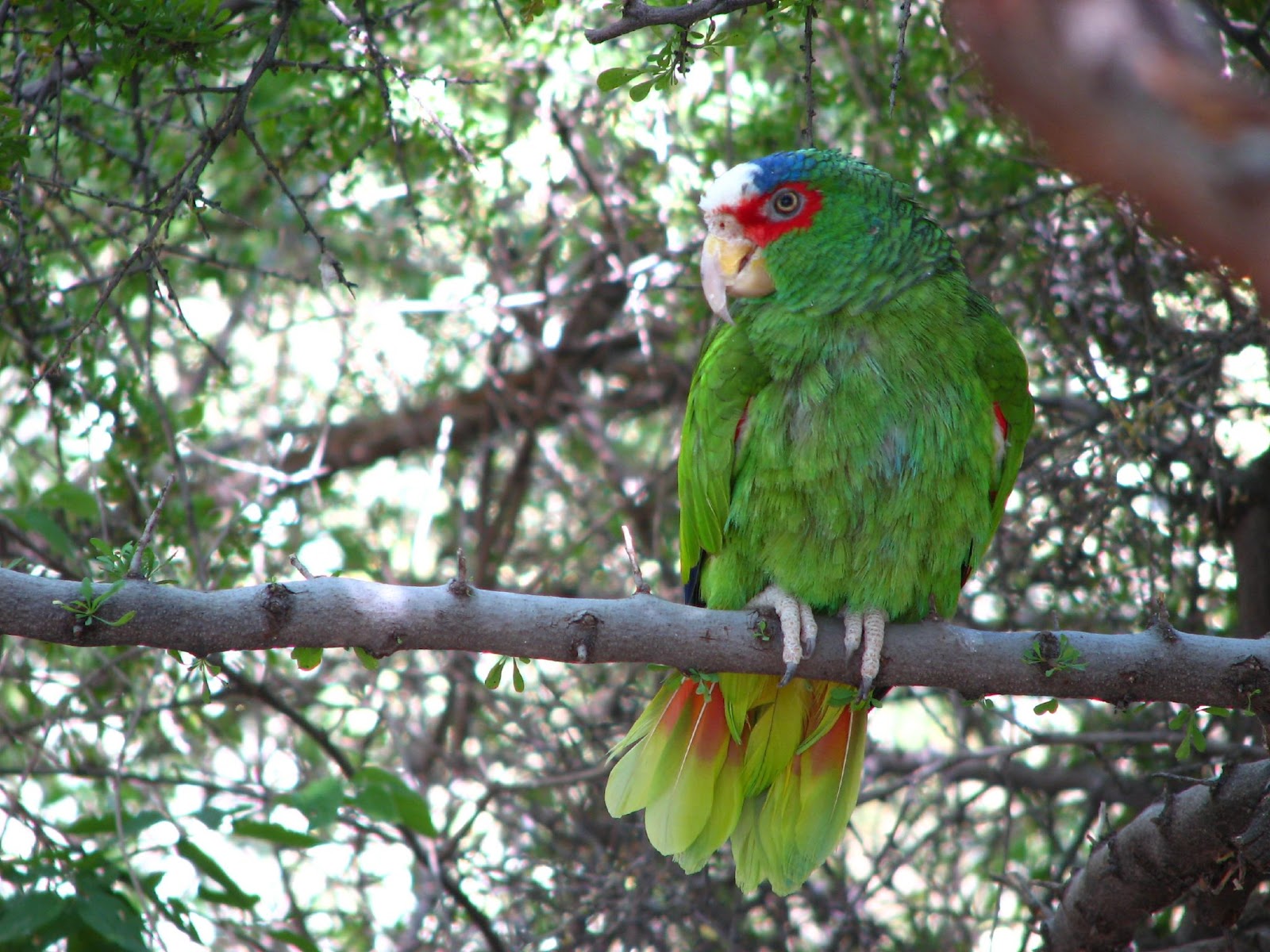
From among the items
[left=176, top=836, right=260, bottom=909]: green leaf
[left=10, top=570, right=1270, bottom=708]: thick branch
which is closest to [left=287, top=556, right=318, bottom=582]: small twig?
[left=10, top=570, right=1270, bottom=708]: thick branch

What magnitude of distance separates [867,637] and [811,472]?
377mm

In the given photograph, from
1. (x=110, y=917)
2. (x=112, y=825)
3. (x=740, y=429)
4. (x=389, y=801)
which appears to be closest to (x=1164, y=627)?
(x=740, y=429)

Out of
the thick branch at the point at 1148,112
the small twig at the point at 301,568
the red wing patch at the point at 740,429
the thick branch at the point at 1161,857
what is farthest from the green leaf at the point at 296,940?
the thick branch at the point at 1148,112

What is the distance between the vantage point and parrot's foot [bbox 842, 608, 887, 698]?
7.25 ft

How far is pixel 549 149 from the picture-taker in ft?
11.7

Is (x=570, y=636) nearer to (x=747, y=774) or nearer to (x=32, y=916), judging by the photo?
(x=747, y=774)

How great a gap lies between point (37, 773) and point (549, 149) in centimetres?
255

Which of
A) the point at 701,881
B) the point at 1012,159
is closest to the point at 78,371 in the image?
the point at 701,881

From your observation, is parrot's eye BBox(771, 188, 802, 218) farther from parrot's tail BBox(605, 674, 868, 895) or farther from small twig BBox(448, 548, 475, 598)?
small twig BBox(448, 548, 475, 598)

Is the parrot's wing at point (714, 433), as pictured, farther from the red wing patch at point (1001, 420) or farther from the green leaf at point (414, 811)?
the green leaf at point (414, 811)

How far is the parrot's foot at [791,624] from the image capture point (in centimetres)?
211

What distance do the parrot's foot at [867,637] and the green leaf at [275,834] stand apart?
4.26 ft

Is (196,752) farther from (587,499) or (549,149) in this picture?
(549,149)

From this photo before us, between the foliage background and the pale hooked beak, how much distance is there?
424mm
